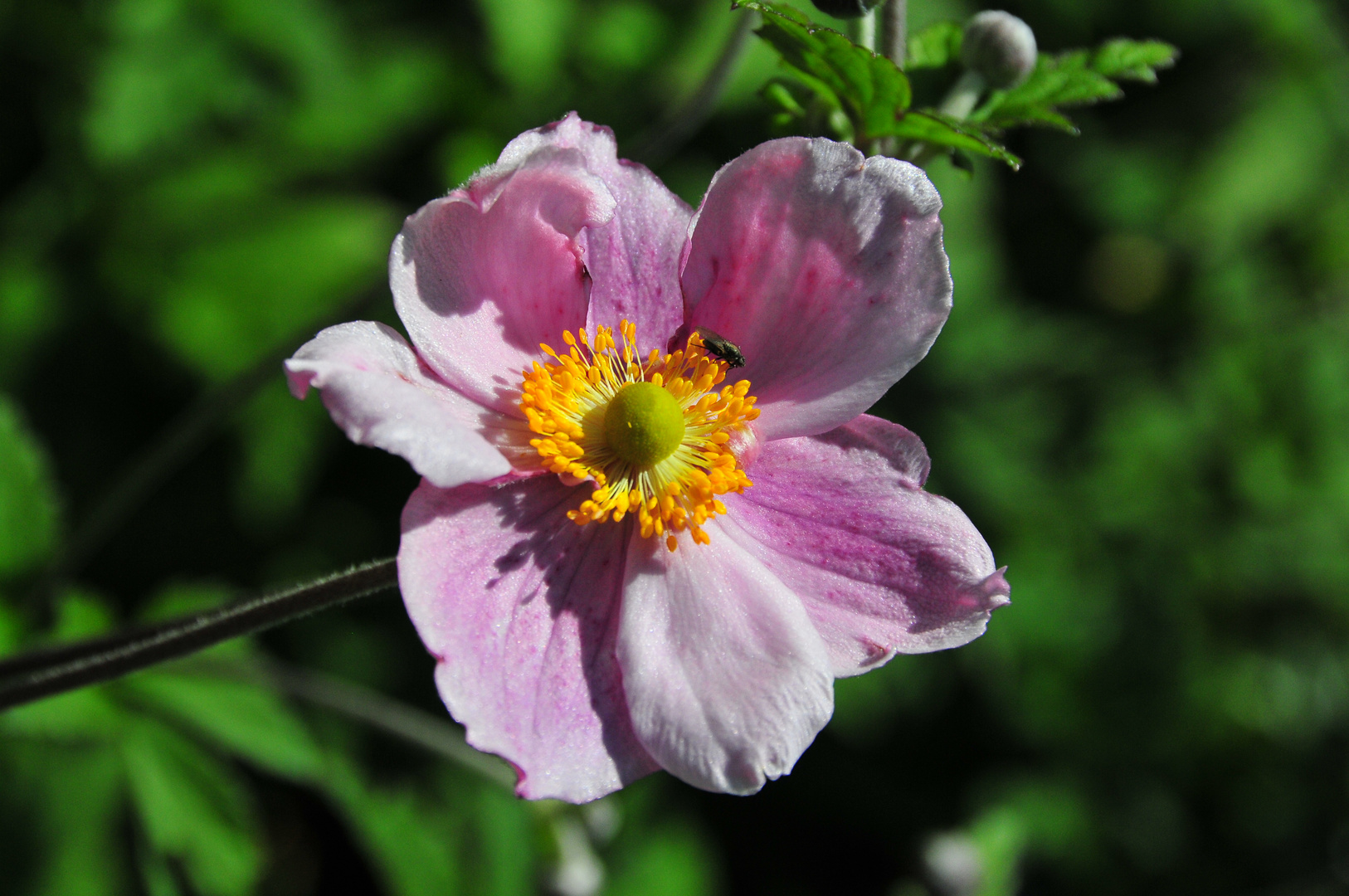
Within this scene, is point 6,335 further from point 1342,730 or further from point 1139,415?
point 1342,730

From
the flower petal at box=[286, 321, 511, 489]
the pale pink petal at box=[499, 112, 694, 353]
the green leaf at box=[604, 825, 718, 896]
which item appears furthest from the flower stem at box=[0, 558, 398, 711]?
the green leaf at box=[604, 825, 718, 896]

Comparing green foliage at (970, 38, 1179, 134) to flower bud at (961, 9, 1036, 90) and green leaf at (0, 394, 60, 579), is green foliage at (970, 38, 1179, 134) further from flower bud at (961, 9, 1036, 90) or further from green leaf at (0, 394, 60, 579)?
green leaf at (0, 394, 60, 579)

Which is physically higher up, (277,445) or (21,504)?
(21,504)

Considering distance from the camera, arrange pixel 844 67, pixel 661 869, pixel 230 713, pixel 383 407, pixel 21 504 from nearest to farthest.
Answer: pixel 383 407 < pixel 844 67 < pixel 21 504 < pixel 230 713 < pixel 661 869

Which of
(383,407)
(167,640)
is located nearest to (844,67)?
(383,407)

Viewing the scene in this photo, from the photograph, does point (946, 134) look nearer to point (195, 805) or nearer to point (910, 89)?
point (910, 89)

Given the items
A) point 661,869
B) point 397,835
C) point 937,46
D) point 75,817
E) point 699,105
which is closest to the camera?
point 937,46
